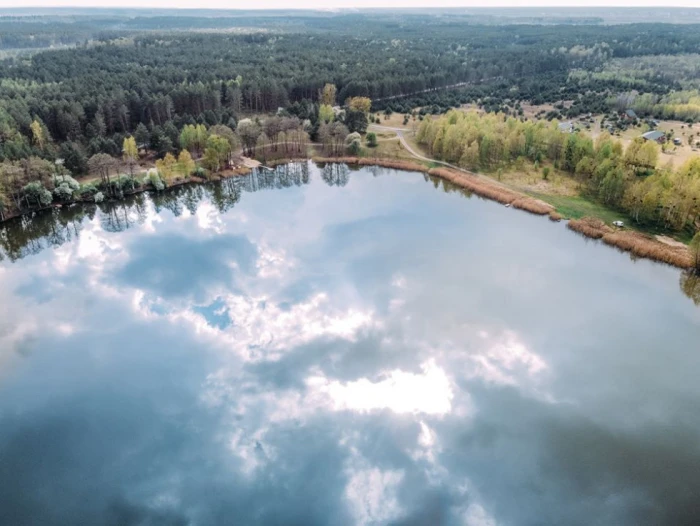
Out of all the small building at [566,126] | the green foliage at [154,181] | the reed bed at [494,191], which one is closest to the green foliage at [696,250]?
the reed bed at [494,191]

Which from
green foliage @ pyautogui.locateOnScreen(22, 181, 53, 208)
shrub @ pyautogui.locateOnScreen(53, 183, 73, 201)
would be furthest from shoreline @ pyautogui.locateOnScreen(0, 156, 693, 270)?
green foliage @ pyautogui.locateOnScreen(22, 181, 53, 208)

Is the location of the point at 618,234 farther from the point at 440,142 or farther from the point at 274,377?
the point at 274,377

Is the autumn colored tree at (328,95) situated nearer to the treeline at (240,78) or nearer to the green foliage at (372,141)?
the treeline at (240,78)

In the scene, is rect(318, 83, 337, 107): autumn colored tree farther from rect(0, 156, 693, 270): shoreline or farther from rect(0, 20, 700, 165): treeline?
rect(0, 156, 693, 270): shoreline

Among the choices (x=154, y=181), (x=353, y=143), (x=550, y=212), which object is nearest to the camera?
(x=550, y=212)

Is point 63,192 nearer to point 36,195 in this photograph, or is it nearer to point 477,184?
point 36,195

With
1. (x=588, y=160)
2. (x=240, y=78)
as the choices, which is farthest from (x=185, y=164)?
(x=588, y=160)

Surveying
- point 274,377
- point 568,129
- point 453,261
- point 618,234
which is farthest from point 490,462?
point 568,129
